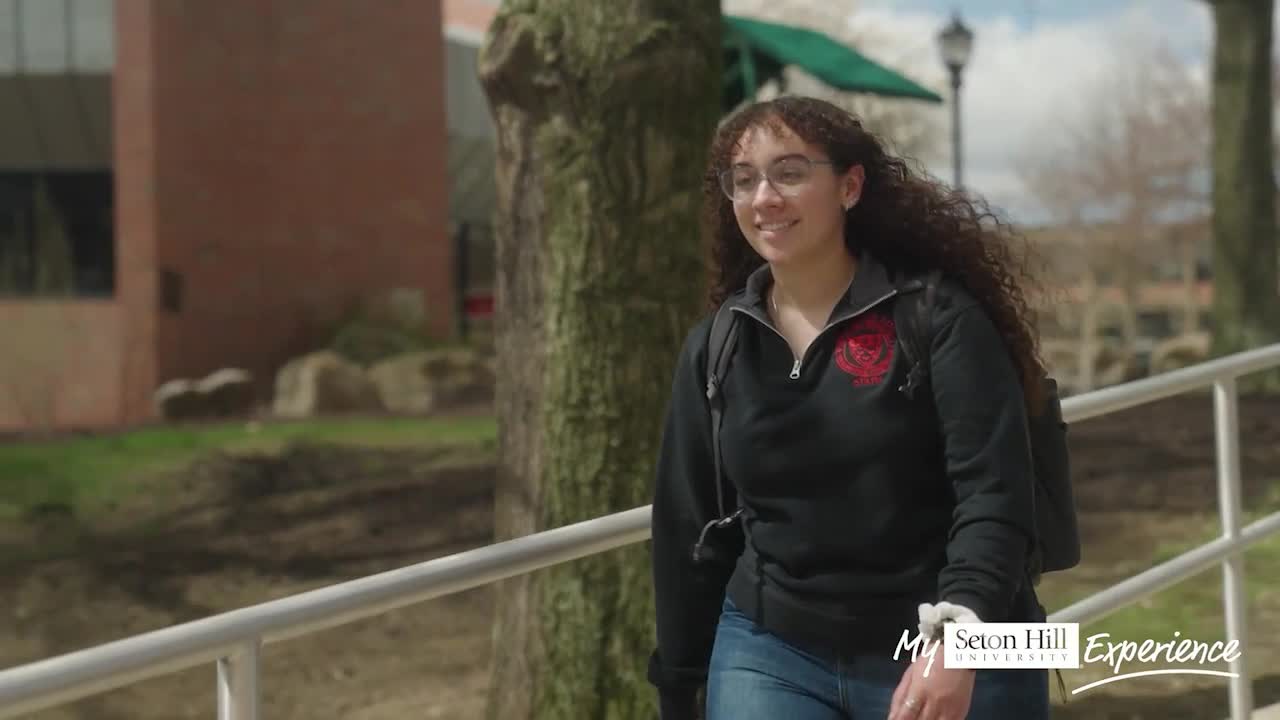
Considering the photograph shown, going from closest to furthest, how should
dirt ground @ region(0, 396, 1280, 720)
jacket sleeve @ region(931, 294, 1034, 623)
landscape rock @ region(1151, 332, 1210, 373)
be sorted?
jacket sleeve @ region(931, 294, 1034, 623), dirt ground @ region(0, 396, 1280, 720), landscape rock @ region(1151, 332, 1210, 373)

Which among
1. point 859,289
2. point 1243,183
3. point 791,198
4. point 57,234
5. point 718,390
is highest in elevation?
point 57,234

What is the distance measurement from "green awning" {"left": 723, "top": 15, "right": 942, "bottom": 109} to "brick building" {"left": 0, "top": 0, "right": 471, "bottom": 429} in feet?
22.6

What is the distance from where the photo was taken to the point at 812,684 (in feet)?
7.24

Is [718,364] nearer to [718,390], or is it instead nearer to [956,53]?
[718,390]

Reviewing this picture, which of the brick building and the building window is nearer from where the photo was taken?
the brick building

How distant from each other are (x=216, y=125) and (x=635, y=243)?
16.5 m

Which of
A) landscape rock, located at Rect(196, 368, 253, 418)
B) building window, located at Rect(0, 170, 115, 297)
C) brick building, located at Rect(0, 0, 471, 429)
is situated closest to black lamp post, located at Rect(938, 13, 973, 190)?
brick building, located at Rect(0, 0, 471, 429)

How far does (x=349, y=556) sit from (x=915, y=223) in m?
8.42

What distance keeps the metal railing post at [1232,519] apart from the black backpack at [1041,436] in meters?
2.02

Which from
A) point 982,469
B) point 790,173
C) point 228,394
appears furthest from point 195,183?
point 982,469

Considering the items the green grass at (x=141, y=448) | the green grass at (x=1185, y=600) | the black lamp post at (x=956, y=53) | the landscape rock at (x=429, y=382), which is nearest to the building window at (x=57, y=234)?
the landscape rock at (x=429, y=382)

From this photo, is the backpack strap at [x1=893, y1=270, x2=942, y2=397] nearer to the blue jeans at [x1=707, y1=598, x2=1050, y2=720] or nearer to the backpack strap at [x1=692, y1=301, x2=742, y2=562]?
the backpack strap at [x1=692, y1=301, x2=742, y2=562]

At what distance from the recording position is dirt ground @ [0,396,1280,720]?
731 cm

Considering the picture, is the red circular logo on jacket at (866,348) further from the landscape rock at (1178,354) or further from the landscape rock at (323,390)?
the landscape rock at (1178,354)
